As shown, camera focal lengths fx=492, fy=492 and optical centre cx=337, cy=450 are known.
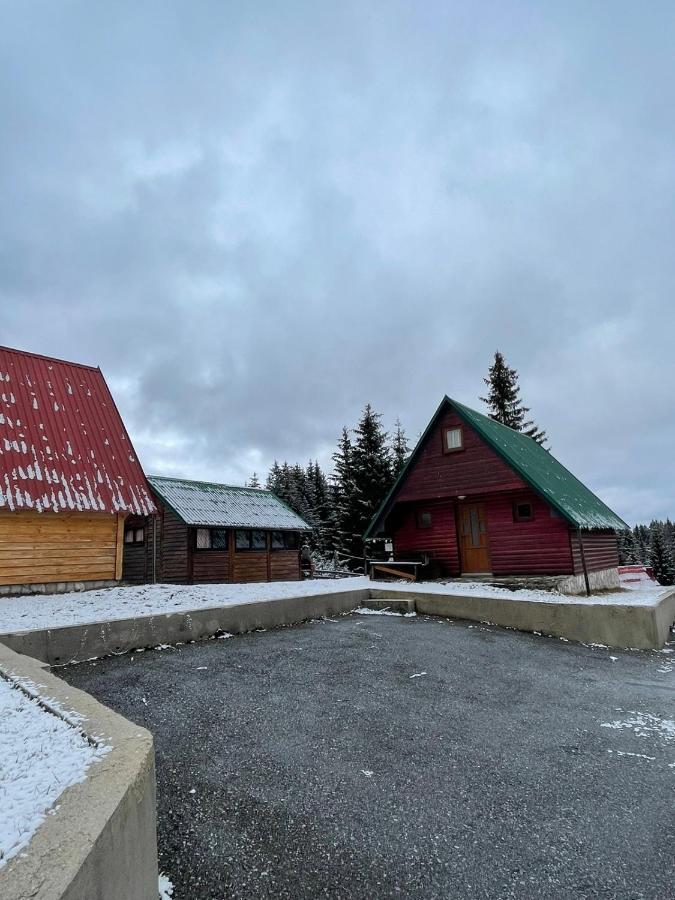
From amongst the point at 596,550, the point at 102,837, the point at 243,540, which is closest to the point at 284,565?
the point at 243,540

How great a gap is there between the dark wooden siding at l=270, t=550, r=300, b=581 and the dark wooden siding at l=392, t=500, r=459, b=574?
7076 mm

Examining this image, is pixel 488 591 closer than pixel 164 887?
No

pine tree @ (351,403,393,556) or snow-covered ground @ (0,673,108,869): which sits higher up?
pine tree @ (351,403,393,556)

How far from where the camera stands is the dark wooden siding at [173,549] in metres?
20.4

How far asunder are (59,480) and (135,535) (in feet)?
38.8

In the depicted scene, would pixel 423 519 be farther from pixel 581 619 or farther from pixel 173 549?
pixel 173 549

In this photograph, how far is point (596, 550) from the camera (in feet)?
58.9

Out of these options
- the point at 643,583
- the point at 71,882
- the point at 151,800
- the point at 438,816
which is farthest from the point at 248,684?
the point at 643,583

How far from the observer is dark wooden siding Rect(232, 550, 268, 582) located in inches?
862

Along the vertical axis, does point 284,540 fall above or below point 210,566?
above

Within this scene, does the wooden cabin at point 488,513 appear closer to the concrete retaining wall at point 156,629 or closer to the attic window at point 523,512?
the attic window at point 523,512

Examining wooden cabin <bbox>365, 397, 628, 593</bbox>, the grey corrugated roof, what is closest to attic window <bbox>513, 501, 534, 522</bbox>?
wooden cabin <bbox>365, 397, 628, 593</bbox>

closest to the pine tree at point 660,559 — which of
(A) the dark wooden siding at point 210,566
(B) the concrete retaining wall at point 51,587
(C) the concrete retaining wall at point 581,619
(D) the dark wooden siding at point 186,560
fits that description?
(D) the dark wooden siding at point 186,560

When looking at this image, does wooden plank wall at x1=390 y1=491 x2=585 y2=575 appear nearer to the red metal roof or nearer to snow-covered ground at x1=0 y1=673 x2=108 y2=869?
the red metal roof
